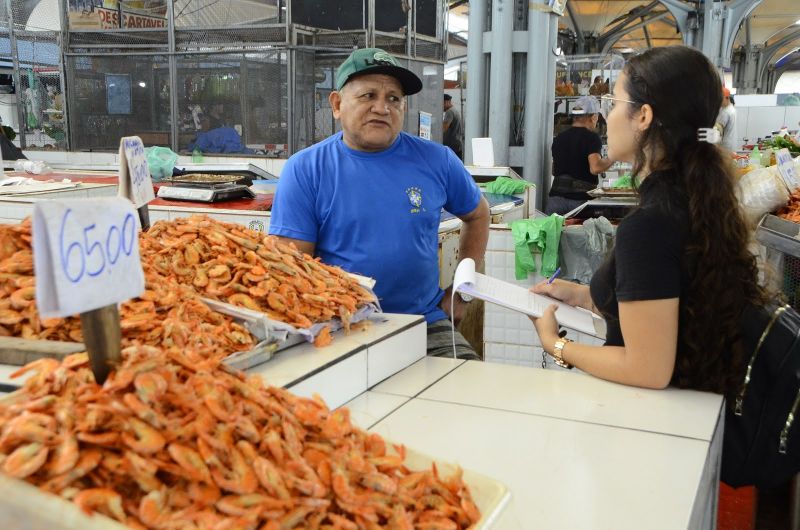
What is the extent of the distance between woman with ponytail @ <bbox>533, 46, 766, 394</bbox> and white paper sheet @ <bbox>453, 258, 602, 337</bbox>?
0.20 meters

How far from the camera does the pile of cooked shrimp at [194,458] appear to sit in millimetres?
826

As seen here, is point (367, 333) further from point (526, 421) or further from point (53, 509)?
point (53, 509)

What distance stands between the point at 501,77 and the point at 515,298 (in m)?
6.28

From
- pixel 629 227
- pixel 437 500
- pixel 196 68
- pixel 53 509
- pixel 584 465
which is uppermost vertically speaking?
pixel 196 68

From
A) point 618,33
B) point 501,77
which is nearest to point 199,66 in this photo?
point 501,77

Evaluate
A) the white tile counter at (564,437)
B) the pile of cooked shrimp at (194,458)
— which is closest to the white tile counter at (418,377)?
the white tile counter at (564,437)

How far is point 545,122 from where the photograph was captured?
27.3ft

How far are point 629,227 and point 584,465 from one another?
71 cm

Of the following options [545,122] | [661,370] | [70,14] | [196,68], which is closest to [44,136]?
[70,14]

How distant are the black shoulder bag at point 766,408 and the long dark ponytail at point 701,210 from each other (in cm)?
5

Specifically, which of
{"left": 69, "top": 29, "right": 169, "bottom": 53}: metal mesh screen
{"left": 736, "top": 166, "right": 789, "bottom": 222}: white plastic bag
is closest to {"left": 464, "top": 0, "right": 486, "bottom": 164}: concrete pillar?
{"left": 69, "top": 29, "right": 169, "bottom": 53}: metal mesh screen

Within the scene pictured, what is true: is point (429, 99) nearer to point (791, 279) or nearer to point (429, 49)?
point (429, 49)

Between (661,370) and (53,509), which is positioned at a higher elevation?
(53,509)

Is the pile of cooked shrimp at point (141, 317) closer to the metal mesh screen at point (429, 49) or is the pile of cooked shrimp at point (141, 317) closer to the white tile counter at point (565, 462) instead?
the white tile counter at point (565, 462)
